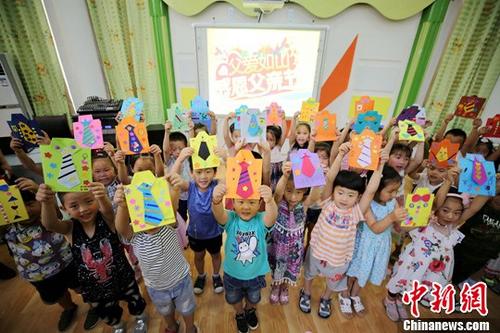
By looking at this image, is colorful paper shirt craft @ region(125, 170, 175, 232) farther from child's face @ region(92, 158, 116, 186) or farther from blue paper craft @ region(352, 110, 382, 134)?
blue paper craft @ region(352, 110, 382, 134)

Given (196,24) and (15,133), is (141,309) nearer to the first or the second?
(15,133)

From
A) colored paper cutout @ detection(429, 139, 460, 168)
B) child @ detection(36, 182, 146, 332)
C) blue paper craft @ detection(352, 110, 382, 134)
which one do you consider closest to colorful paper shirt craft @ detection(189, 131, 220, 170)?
child @ detection(36, 182, 146, 332)

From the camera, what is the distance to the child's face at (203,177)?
1338mm

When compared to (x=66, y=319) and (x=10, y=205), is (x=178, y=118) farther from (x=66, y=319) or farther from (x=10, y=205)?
(x=66, y=319)

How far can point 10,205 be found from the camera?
1055mm

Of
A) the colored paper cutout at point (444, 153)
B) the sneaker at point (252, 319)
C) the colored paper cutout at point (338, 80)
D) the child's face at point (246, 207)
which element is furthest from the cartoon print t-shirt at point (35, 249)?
the colored paper cutout at point (338, 80)

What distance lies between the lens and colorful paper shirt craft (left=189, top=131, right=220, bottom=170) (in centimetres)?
127

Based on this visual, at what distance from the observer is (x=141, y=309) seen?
139 centimetres

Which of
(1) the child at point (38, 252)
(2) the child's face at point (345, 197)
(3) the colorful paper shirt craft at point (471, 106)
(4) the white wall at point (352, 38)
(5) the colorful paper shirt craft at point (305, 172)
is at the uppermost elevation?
(4) the white wall at point (352, 38)

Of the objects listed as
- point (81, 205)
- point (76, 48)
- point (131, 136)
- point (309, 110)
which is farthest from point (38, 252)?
point (76, 48)

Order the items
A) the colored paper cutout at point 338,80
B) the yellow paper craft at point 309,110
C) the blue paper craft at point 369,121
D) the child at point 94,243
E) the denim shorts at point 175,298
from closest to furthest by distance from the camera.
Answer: the child at point 94,243, the denim shorts at point 175,298, the blue paper craft at point 369,121, the yellow paper craft at point 309,110, the colored paper cutout at point 338,80

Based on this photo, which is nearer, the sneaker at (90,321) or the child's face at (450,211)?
the child's face at (450,211)

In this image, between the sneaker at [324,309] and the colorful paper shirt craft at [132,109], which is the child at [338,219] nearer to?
the sneaker at [324,309]

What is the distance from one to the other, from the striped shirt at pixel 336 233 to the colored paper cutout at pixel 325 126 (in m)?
0.71
